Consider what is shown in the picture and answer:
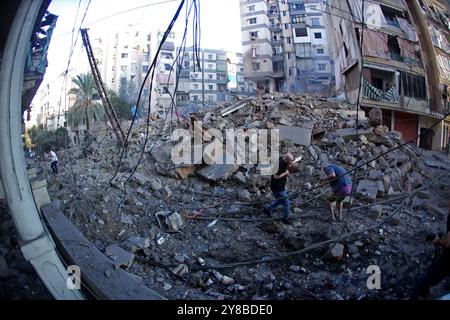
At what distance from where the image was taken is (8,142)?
1998 millimetres

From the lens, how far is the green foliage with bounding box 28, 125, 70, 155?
3315 mm

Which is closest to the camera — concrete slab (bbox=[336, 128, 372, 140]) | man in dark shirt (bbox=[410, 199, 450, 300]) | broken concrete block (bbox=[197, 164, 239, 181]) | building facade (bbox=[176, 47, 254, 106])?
man in dark shirt (bbox=[410, 199, 450, 300])

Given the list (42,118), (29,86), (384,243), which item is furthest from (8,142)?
(384,243)

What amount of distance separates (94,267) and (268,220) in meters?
2.38

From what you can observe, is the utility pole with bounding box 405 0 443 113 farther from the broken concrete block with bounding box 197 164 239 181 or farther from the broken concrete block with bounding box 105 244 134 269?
the broken concrete block with bounding box 105 244 134 269

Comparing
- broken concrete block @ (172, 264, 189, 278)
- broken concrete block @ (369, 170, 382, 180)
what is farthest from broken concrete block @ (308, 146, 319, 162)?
broken concrete block @ (172, 264, 189, 278)

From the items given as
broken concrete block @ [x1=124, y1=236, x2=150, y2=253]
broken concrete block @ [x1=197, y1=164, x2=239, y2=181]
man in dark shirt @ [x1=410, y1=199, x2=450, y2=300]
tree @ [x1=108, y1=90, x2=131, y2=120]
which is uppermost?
tree @ [x1=108, y1=90, x2=131, y2=120]

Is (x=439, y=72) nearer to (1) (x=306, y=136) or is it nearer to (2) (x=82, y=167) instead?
(1) (x=306, y=136)

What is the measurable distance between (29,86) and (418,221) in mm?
5220

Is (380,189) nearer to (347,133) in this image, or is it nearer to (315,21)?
(347,133)

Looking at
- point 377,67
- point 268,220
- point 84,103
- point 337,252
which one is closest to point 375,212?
point 337,252

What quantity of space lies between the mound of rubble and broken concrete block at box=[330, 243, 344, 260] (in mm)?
11

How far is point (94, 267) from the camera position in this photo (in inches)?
89.4

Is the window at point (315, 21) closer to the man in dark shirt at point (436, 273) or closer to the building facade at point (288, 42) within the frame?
the building facade at point (288, 42)
